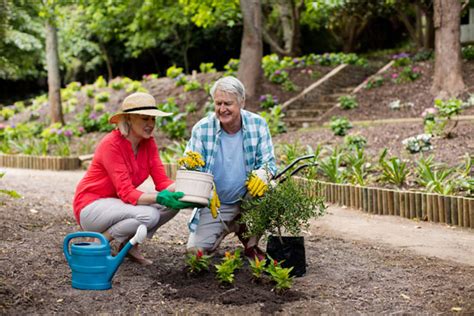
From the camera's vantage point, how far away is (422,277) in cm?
395

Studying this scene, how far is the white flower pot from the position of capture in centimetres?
378

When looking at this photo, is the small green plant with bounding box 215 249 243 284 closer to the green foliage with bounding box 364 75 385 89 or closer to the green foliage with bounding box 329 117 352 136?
the green foliage with bounding box 329 117 352 136

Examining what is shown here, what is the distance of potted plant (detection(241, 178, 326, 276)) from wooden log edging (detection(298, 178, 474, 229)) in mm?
1252

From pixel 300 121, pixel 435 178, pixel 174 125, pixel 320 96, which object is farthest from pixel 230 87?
pixel 320 96

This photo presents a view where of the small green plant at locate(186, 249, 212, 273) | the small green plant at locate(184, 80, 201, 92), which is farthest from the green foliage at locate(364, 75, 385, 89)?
the small green plant at locate(186, 249, 212, 273)

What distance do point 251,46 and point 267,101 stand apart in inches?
40.3

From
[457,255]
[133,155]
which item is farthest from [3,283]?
[457,255]

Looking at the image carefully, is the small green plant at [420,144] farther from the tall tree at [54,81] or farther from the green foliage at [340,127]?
the tall tree at [54,81]

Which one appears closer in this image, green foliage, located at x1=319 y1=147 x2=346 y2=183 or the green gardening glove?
the green gardening glove

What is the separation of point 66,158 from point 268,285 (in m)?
7.68

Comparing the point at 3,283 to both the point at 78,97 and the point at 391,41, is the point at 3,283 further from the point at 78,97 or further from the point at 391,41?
the point at 391,41

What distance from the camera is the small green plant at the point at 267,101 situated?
12172 mm

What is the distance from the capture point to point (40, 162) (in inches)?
435

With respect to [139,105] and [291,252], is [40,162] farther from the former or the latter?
[291,252]
